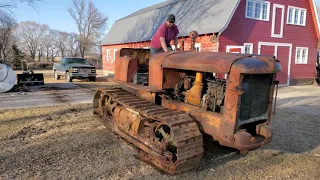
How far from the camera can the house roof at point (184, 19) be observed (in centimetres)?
1424

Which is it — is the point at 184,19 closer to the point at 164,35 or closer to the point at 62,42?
the point at 164,35

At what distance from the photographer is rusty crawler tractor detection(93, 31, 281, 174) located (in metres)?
3.63

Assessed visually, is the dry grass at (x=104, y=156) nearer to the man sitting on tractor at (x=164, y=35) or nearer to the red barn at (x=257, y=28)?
the man sitting on tractor at (x=164, y=35)

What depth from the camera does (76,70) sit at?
16.3 metres

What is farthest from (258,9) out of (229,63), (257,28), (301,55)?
(229,63)

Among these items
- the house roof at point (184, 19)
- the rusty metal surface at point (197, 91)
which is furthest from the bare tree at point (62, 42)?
→ the rusty metal surface at point (197, 91)

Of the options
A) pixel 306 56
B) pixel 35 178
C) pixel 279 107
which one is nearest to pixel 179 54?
pixel 35 178

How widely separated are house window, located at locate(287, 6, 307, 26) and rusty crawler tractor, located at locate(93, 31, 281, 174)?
15.2 metres

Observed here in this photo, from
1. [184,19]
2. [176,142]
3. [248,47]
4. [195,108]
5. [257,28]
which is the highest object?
[184,19]

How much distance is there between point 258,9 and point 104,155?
14.1 meters

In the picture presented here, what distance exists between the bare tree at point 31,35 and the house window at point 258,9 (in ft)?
195

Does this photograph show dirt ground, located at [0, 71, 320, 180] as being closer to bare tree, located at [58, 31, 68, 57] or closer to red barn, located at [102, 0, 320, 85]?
red barn, located at [102, 0, 320, 85]

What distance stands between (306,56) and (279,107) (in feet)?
36.4

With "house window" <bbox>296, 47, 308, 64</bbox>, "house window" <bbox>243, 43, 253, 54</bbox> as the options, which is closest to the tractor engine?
"house window" <bbox>243, 43, 253, 54</bbox>
